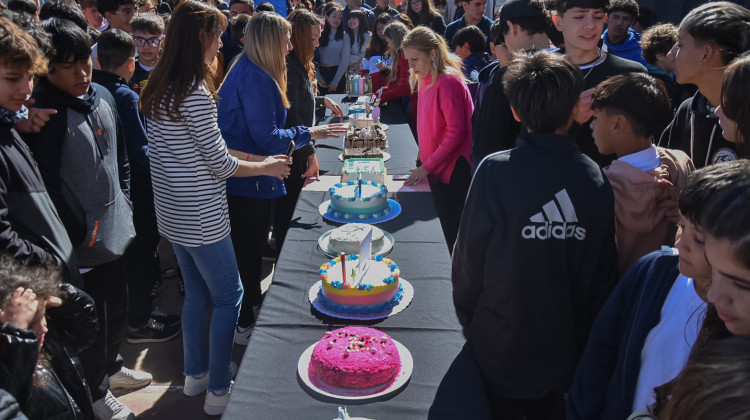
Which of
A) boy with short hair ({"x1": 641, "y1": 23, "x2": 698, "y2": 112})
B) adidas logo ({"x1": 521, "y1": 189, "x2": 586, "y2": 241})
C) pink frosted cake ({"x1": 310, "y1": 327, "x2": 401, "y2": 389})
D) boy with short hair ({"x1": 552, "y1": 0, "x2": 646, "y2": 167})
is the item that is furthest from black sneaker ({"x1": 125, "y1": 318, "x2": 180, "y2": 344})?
boy with short hair ({"x1": 641, "y1": 23, "x2": 698, "y2": 112})

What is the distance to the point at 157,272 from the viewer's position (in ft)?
12.0

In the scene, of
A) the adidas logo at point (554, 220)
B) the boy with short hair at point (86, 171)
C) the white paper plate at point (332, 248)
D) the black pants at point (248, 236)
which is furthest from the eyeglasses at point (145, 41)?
the adidas logo at point (554, 220)

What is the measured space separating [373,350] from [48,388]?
919 mm

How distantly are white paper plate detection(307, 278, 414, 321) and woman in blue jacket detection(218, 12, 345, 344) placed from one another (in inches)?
38.4

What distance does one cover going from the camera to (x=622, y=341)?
52.1 inches

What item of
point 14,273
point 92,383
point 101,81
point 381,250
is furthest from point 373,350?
point 101,81

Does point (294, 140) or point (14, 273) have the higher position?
point (14, 273)

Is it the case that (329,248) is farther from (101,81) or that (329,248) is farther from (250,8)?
(250,8)

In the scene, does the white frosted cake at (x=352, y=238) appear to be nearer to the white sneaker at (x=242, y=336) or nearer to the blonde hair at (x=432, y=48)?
the white sneaker at (x=242, y=336)

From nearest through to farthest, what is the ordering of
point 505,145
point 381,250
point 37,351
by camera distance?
point 37,351, point 381,250, point 505,145

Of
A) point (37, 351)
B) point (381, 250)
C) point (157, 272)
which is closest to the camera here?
point (37, 351)

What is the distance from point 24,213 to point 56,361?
534 millimetres

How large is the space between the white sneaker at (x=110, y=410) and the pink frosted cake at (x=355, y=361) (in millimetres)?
1454

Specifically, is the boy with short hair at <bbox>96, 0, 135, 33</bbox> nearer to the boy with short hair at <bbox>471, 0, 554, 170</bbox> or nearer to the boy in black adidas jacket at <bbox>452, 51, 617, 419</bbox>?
the boy with short hair at <bbox>471, 0, 554, 170</bbox>
